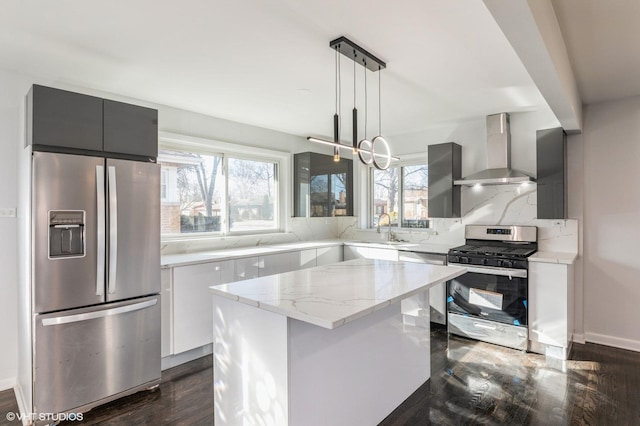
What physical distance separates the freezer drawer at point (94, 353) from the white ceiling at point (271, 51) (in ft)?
5.82

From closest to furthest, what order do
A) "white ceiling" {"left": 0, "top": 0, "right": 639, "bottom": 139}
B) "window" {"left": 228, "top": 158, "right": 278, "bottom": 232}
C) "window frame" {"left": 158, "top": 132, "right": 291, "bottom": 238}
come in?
"white ceiling" {"left": 0, "top": 0, "right": 639, "bottom": 139} → "window frame" {"left": 158, "top": 132, "right": 291, "bottom": 238} → "window" {"left": 228, "top": 158, "right": 278, "bottom": 232}

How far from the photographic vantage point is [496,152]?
3949 millimetres

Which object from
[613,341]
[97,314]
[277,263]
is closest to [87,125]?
[97,314]

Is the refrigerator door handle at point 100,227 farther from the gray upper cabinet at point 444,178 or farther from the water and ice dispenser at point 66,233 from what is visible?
the gray upper cabinet at point 444,178

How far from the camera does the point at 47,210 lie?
2.24 metres

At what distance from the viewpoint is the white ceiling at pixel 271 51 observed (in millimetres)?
1892

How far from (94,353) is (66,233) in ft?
2.79

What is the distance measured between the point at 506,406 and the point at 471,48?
247cm

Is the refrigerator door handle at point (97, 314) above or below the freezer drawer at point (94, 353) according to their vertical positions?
above

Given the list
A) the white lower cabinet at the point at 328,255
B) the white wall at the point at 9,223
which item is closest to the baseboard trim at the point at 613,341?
the white lower cabinet at the point at 328,255

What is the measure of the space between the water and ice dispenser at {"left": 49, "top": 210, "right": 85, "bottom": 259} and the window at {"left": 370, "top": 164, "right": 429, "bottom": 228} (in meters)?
3.73

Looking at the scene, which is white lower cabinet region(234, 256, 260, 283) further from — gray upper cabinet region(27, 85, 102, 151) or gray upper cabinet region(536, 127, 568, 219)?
gray upper cabinet region(536, 127, 568, 219)

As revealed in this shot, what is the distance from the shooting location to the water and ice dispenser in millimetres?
2266

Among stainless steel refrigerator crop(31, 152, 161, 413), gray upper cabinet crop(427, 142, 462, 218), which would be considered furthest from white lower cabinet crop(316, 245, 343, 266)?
stainless steel refrigerator crop(31, 152, 161, 413)
